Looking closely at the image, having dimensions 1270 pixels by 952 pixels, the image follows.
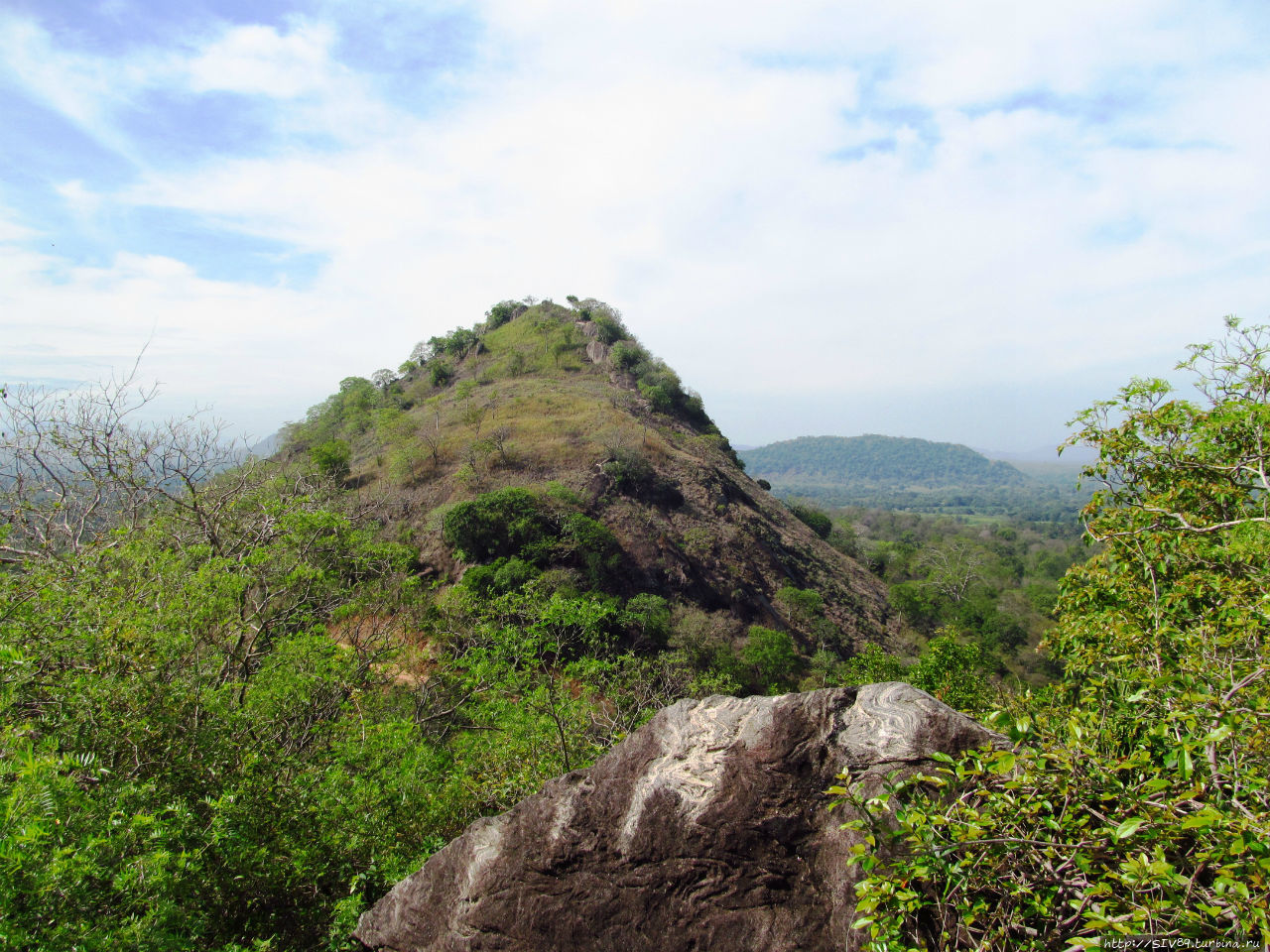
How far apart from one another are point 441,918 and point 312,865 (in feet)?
5.97

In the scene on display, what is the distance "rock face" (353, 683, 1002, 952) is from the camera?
12.1 ft

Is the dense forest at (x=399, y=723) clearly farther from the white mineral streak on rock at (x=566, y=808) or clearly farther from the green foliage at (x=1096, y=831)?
the white mineral streak on rock at (x=566, y=808)

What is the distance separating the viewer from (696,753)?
418 cm

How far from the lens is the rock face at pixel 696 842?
12.1 feet

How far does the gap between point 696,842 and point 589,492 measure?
25477 mm

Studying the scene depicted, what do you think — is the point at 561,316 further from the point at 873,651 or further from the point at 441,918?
the point at 441,918

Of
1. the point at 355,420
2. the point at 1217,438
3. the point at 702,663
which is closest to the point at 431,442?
the point at 355,420

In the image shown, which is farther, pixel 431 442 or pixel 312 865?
pixel 431 442

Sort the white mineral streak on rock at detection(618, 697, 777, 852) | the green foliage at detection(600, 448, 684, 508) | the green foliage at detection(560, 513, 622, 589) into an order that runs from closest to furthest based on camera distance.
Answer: the white mineral streak on rock at detection(618, 697, 777, 852) → the green foliage at detection(560, 513, 622, 589) → the green foliage at detection(600, 448, 684, 508)

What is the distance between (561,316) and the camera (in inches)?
2363

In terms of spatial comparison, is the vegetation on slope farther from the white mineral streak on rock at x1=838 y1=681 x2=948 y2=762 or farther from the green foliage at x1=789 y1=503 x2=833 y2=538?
the green foliage at x1=789 y1=503 x2=833 y2=538

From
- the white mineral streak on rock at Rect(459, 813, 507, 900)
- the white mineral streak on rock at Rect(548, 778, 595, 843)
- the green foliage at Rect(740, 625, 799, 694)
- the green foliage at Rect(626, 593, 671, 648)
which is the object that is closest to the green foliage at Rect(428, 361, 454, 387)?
the green foliage at Rect(626, 593, 671, 648)

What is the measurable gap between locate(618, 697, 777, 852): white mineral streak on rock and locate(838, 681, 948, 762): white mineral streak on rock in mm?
543

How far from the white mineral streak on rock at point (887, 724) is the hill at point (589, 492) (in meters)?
15.3
